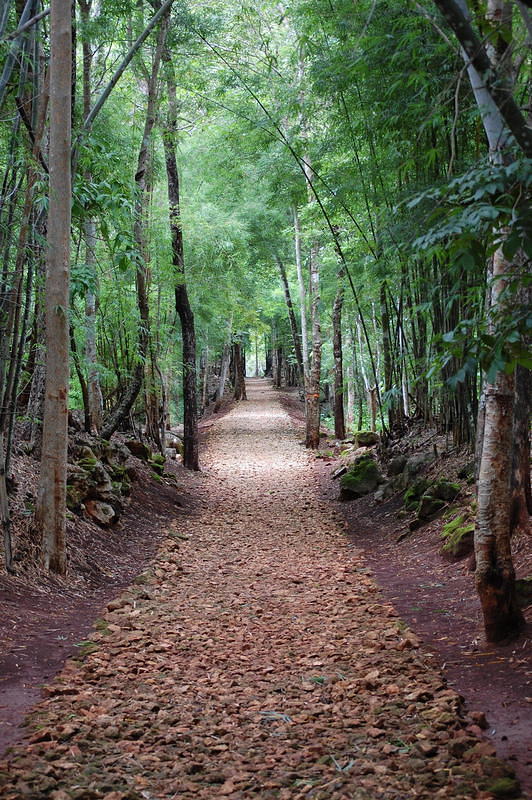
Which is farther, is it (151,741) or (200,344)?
(200,344)

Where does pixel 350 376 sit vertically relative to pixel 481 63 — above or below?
below

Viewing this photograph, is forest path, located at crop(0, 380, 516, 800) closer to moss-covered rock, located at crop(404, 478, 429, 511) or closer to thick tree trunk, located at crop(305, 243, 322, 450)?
moss-covered rock, located at crop(404, 478, 429, 511)

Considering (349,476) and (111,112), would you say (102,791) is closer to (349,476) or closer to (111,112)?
(349,476)

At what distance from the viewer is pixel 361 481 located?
940cm

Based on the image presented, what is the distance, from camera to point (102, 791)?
2350 mm

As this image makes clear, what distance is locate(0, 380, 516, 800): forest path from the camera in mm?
2438

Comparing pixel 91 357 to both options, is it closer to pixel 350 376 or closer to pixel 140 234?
pixel 140 234

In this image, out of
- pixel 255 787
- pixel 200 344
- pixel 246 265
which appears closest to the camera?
pixel 255 787

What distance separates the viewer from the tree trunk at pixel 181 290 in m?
10.9

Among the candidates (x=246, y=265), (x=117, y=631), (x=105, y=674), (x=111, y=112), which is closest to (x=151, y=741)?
(x=105, y=674)

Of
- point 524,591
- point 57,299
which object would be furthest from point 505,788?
point 57,299

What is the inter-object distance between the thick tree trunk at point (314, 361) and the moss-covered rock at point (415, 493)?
7.31 metres

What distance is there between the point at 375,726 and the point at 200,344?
2008 cm

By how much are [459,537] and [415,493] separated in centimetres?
208
